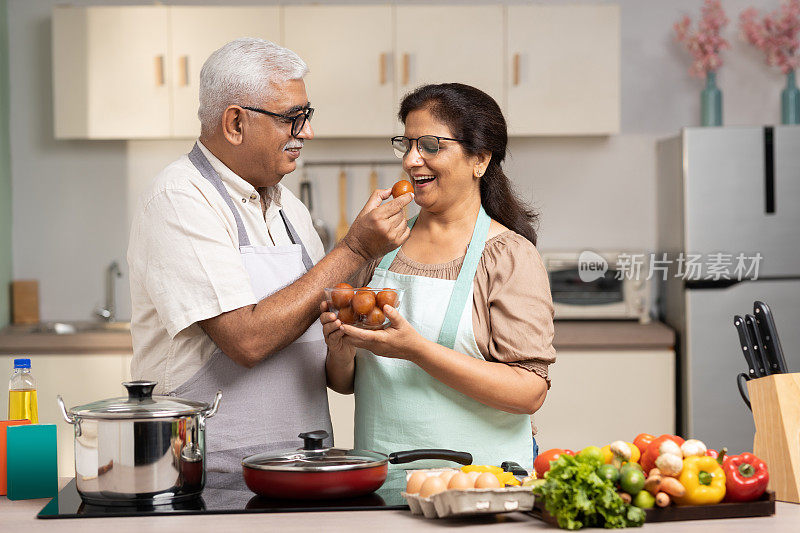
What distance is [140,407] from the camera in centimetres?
138

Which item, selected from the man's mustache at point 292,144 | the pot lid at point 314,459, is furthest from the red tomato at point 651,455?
the man's mustache at point 292,144

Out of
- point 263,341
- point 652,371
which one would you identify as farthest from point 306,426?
point 652,371

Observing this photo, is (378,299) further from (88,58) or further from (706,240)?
(88,58)

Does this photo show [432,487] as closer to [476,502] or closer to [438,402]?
[476,502]

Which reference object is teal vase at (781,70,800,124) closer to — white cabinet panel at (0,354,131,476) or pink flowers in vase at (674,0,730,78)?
pink flowers in vase at (674,0,730,78)

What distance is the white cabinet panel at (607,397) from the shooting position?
3.60m

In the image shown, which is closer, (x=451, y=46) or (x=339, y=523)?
(x=339, y=523)

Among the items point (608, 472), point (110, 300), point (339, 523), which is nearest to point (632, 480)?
point (608, 472)

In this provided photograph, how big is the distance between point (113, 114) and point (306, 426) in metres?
2.47

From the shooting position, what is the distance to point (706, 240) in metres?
3.62

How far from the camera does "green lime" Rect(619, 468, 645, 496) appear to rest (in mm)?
1282

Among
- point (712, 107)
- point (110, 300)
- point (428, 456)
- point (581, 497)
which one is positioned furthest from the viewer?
point (110, 300)

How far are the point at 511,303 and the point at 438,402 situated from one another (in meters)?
0.25

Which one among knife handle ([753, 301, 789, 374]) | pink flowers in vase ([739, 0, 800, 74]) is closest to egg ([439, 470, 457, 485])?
knife handle ([753, 301, 789, 374])
